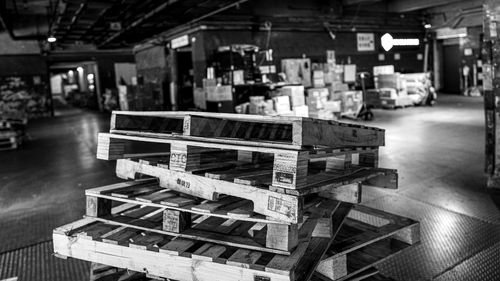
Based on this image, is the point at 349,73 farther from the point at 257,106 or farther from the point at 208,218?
the point at 208,218

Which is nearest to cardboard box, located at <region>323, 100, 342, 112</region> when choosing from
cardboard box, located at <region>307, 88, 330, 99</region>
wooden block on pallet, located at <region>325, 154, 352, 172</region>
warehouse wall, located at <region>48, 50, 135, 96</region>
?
cardboard box, located at <region>307, 88, 330, 99</region>

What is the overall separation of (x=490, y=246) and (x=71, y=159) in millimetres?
8077

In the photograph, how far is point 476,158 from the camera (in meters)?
6.98

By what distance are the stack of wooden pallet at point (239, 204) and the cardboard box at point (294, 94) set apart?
911cm

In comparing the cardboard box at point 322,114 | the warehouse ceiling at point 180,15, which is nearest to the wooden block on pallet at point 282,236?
the warehouse ceiling at point 180,15

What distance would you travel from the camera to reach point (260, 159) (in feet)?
10.2

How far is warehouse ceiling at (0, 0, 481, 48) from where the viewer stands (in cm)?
1212

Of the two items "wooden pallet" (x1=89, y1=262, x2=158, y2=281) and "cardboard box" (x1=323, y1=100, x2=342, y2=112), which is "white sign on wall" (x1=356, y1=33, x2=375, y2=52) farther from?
"wooden pallet" (x1=89, y1=262, x2=158, y2=281)

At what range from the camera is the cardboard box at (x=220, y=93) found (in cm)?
1185

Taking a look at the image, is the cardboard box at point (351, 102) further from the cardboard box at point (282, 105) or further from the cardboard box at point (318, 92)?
the cardboard box at point (282, 105)

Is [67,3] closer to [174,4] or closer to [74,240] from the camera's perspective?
[174,4]

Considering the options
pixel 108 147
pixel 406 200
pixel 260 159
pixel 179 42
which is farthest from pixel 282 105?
pixel 108 147

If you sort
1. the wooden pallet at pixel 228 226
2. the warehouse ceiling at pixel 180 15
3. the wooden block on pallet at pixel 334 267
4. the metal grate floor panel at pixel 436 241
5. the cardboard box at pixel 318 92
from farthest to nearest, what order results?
the cardboard box at pixel 318 92 < the warehouse ceiling at pixel 180 15 < the metal grate floor panel at pixel 436 241 < the wooden block on pallet at pixel 334 267 < the wooden pallet at pixel 228 226

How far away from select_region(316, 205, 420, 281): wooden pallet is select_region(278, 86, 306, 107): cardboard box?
9058 millimetres
